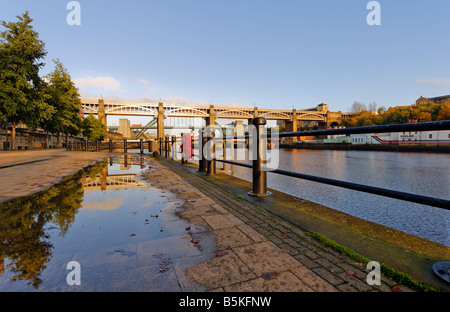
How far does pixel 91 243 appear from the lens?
78.2 inches

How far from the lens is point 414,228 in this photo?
112 inches

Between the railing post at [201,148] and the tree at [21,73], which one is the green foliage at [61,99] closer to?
the tree at [21,73]

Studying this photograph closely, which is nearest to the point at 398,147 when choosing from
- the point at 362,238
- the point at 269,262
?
the point at 362,238

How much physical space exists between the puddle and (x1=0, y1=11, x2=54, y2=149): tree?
22.8 meters

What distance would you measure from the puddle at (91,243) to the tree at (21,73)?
2282 cm

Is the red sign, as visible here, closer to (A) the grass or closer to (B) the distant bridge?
(A) the grass

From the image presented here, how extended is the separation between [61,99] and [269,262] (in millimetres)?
31670

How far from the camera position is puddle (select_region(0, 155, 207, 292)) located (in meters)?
1.46

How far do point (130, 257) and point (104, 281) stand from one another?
12.4 inches

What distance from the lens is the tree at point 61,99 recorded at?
1001 inches

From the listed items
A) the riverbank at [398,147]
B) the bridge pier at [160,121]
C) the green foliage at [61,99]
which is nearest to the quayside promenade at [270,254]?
Result: the green foliage at [61,99]

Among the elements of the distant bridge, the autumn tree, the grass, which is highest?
the distant bridge

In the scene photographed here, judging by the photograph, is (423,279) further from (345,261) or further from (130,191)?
(130,191)

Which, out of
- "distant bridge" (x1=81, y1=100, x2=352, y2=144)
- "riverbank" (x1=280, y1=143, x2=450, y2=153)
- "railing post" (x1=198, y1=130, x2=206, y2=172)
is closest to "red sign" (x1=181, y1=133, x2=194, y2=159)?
"railing post" (x1=198, y1=130, x2=206, y2=172)
